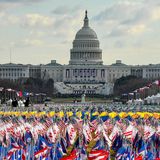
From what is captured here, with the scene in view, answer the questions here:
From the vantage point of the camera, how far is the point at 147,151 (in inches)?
1115

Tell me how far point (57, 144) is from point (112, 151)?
395cm

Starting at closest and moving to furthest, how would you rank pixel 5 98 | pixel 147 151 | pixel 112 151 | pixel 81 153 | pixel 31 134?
1. pixel 81 153
2. pixel 147 151
3. pixel 112 151
4. pixel 31 134
5. pixel 5 98

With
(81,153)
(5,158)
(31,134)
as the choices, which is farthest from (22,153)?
(31,134)

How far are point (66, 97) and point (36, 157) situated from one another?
15923 cm

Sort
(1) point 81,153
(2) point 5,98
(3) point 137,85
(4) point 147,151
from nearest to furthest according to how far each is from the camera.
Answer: (1) point 81,153 → (4) point 147,151 → (2) point 5,98 → (3) point 137,85

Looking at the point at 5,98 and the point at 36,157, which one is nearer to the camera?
the point at 36,157

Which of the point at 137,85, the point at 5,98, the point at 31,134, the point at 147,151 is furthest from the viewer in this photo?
the point at 137,85

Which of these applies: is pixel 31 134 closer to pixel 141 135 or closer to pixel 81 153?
pixel 141 135

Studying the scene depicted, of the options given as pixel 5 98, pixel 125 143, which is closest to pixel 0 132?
pixel 125 143

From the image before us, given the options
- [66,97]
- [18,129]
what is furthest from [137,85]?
[18,129]

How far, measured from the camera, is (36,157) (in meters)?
27.0

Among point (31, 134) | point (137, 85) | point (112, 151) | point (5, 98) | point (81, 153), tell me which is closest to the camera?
point (81, 153)

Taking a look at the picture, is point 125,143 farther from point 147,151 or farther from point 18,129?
point 18,129

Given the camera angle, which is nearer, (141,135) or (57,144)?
(57,144)
